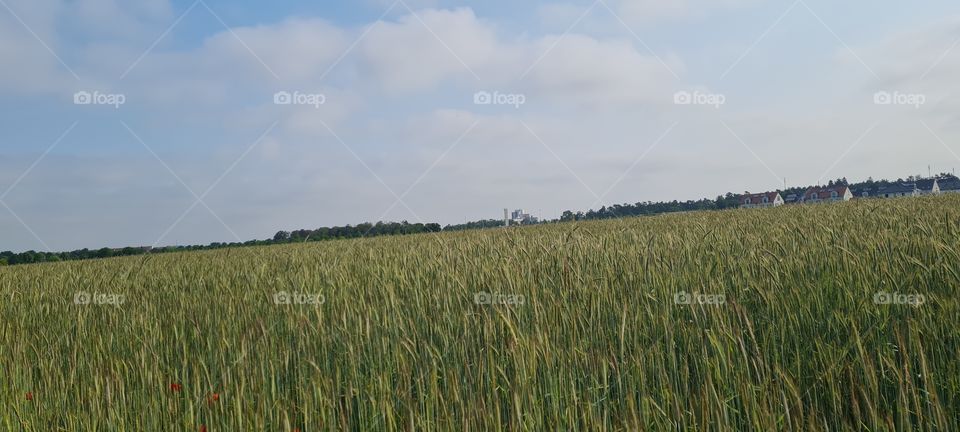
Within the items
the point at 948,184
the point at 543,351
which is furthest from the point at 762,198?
the point at 543,351

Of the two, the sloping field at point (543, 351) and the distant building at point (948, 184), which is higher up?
the distant building at point (948, 184)

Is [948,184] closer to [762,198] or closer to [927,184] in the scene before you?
[927,184]

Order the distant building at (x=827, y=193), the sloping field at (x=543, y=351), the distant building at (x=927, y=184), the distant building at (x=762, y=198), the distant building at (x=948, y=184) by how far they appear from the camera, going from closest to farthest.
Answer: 1. the sloping field at (x=543, y=351)
2. the distant building at (x=827, y=193)
3. the distant building at (x=948, y=184)
4. the distant building at (x=762, y=198)
5. the distant building at (x=927, y=184)

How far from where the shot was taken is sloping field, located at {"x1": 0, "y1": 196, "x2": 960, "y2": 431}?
1851mm

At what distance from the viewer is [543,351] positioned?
80.3 inches

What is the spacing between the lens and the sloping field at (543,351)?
72.9 inches

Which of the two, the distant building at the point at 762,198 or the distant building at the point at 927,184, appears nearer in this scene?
the distant building at the point at 762,198

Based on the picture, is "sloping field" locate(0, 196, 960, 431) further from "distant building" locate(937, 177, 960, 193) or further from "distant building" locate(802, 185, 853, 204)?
"distant building" locate(937, 177, 960, 193)

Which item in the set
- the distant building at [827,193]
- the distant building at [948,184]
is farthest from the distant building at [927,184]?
the distant building at [827,193]

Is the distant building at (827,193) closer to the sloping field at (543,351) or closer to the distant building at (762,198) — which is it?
the distant building at (762,198)

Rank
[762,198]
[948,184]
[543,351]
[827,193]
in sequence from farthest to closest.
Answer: [762,198], [827,193], [948,184], [543,351]

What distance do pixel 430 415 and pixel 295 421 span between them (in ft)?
1.79

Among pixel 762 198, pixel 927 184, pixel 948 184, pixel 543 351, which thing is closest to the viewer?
pixel 543 351

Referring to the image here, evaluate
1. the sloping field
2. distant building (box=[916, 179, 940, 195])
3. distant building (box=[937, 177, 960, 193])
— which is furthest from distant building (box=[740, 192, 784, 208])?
the sloping field
